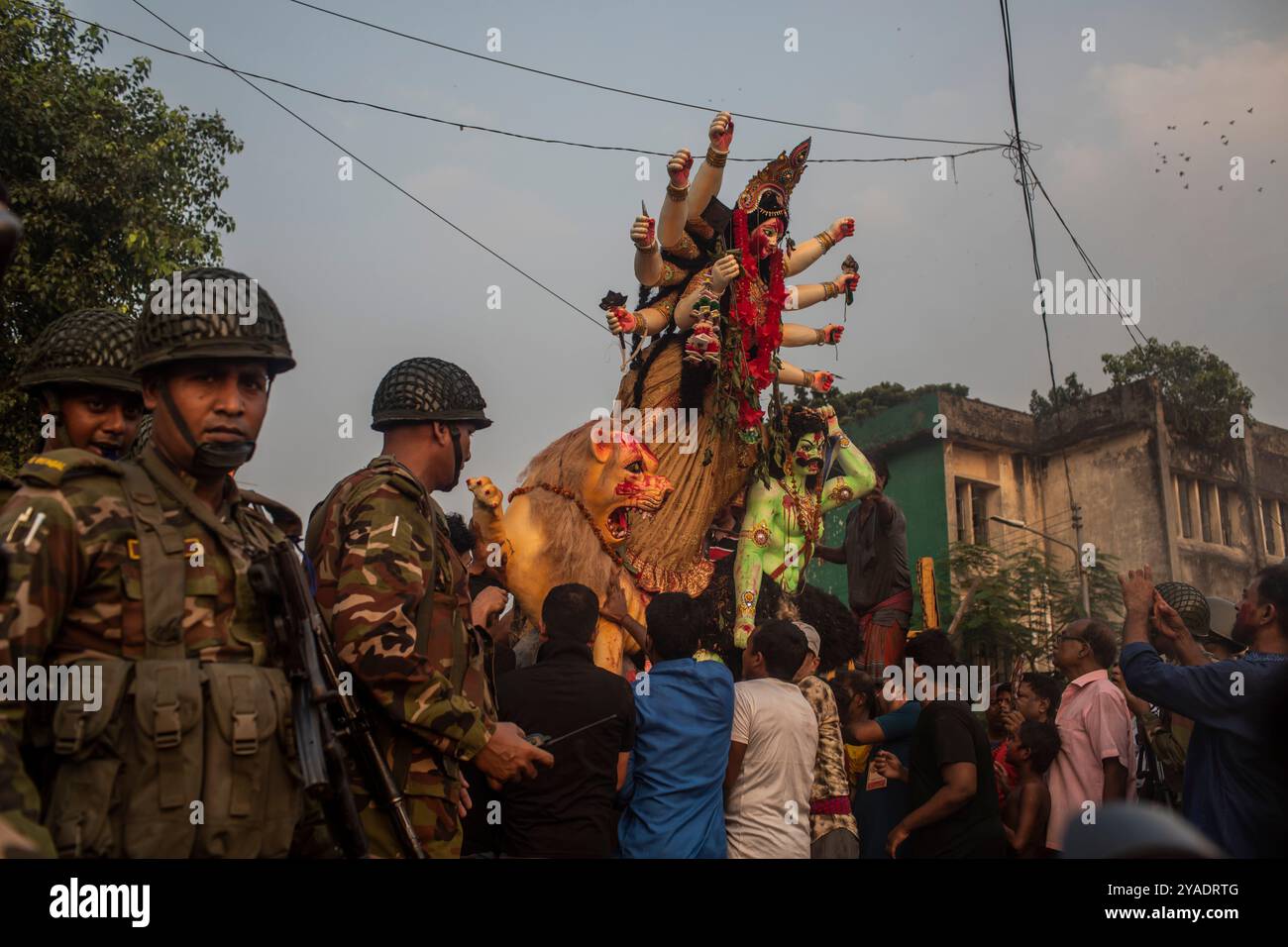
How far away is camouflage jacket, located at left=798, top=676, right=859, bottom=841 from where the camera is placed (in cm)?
576

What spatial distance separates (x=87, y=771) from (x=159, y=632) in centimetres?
32

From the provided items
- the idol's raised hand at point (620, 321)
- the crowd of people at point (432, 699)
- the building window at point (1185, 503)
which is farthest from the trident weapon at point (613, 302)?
the building window at point (1185, 503)

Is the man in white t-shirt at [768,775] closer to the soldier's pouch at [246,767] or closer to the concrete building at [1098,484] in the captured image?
the soldier's pouch at [246,767]

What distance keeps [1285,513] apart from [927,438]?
5.98 meters

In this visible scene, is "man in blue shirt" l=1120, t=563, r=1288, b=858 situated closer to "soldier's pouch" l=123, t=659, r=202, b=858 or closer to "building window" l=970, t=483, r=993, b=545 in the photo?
"soldier's pouch" l=123, t=659, r=202, b=858

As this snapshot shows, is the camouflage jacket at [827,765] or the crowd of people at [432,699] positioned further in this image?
the camouflage jacket at [827,765]

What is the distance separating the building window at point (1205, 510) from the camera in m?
20.2

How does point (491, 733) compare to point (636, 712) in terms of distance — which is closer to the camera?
point (491, 733)

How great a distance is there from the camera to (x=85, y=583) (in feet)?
8.71

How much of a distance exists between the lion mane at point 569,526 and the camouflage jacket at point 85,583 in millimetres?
4782
